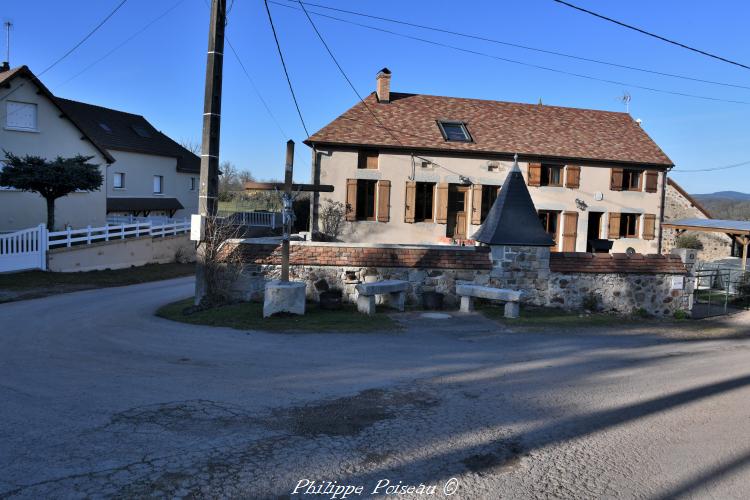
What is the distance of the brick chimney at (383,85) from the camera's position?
1090 inches

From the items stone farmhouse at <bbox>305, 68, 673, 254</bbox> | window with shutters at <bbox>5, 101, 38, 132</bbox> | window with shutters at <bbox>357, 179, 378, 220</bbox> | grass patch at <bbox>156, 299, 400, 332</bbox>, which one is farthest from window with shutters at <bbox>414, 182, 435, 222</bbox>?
window with shutters at <bbox>5, 101, 38, 132</bbox>

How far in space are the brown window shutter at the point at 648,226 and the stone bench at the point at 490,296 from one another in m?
19.7

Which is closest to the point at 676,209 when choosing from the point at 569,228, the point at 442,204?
the point at 569,228

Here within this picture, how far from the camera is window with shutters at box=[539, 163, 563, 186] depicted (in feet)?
90.7

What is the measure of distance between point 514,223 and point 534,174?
15.5 m

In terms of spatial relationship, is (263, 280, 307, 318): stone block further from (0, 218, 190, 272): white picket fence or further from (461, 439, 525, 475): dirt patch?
(0, 218, 190, 272): white picket fence

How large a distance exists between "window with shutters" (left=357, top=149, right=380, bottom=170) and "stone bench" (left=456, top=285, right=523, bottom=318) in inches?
569

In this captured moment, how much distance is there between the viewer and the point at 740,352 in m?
9.60

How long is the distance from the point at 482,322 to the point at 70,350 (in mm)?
6812

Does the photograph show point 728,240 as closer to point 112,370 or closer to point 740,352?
point 740,352

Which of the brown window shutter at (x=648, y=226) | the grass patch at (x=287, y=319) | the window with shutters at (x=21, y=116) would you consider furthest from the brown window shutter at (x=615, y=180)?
the window with shutters at (x=21, y=116)

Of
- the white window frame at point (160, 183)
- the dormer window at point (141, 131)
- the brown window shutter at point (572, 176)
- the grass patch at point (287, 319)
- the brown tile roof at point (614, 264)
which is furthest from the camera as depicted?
the dormer window at point (141, 131)

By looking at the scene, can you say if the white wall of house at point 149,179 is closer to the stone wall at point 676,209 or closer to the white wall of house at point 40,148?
the white wall of house at point 40,148

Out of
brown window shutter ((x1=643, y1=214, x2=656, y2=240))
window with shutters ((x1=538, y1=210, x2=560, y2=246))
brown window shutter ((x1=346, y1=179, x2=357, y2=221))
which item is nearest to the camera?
brown window shutter ((x1=346, y1=179, x2=357, y2=221))
